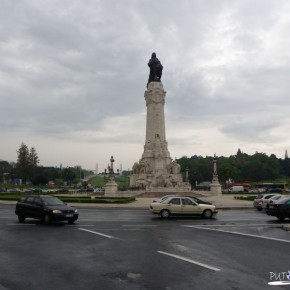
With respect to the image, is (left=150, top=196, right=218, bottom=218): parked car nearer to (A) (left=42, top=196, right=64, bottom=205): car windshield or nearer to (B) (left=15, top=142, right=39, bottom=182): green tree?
(A) (left=42, top=196, right=64, bottom=205): car windshield

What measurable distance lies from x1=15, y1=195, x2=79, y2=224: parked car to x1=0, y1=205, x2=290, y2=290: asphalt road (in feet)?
8.49

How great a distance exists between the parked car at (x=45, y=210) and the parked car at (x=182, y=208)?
5.99 m

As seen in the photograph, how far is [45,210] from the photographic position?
2077 cm

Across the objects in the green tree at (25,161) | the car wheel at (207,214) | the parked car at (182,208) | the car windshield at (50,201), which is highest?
the green tree at (25,161)

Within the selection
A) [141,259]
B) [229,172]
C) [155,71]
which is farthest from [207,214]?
[229,172]

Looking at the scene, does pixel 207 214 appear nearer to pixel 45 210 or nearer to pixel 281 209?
pixel 281 209

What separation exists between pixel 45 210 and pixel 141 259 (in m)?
11.1

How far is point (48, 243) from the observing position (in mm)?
13914

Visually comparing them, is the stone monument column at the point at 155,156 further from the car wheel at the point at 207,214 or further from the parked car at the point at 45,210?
the parked car at the point at 45,210

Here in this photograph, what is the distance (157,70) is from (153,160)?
17771 millimetres

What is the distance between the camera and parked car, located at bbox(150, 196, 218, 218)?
24656 millimetres

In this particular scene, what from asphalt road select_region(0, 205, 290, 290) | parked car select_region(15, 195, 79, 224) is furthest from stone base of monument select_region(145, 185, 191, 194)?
asphalt road select_region(0, 205, 290, 290)

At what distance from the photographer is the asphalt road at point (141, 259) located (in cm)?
841

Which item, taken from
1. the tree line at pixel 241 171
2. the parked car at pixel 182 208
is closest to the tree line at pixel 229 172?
the tree line at pixel 241 171
